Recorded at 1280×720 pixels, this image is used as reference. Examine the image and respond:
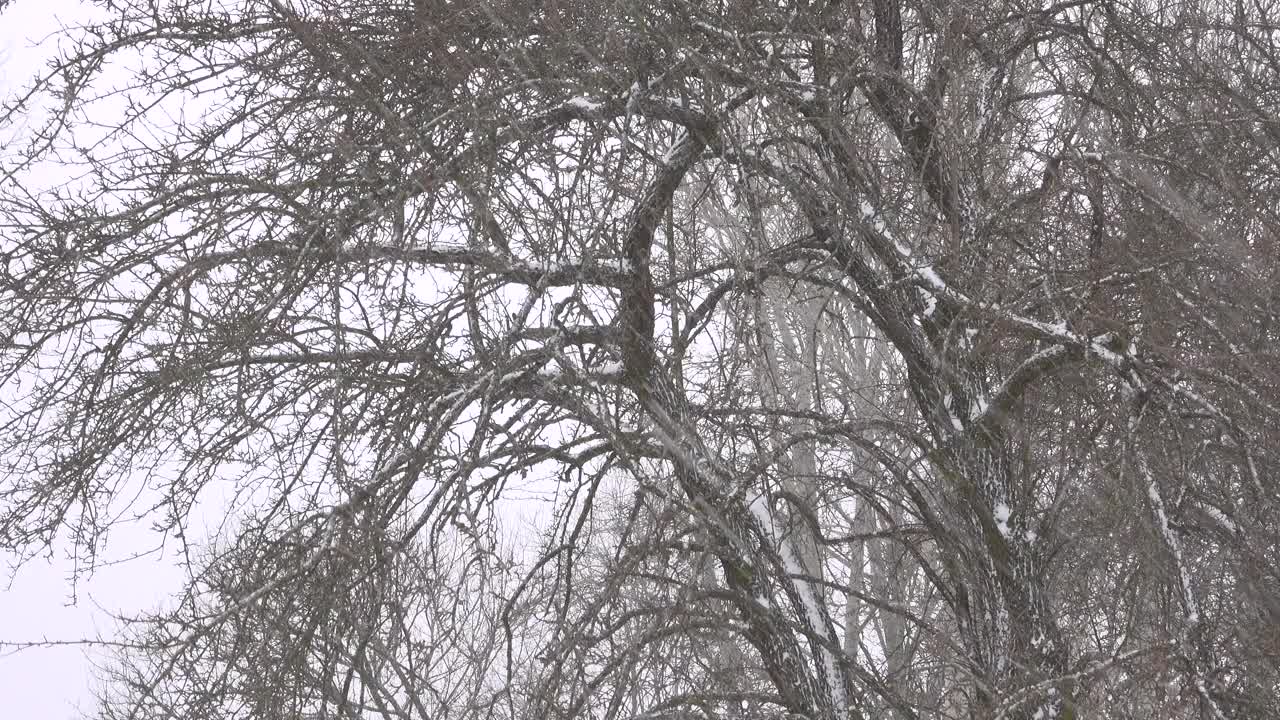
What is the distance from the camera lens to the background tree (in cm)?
453

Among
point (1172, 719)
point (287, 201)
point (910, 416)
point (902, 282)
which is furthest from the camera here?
point (910, 416)

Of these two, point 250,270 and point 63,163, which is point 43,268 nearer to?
point 63,163

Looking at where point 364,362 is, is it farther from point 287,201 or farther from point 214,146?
point 214,146

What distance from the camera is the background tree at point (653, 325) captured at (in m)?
4.53

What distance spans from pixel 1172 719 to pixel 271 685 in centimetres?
336

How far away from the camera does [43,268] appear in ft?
17.0

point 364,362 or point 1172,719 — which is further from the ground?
point 364,362

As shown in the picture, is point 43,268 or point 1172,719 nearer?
point 1172,719

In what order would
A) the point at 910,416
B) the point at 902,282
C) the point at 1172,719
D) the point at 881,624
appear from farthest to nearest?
the point at 881,624 < the point at 910,416 < the point at 902,282 < the point at 1172,719

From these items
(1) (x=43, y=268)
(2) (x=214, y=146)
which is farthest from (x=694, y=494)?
(1) (x=43, y=268)

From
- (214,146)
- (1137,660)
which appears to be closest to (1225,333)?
(1137,660)

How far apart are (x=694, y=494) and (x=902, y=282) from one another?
4.58ft

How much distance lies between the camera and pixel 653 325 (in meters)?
5.98

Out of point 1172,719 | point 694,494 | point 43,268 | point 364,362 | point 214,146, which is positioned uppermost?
point 214,146
